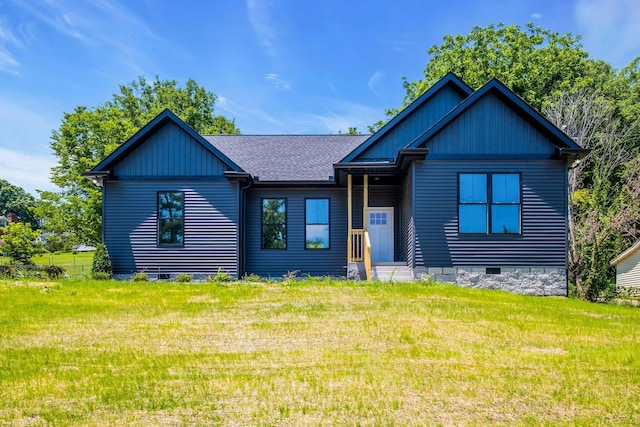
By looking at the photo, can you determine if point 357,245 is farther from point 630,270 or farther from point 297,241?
point 630,270

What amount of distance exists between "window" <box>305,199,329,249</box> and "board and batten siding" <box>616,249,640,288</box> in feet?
68.2

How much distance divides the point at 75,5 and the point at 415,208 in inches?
472

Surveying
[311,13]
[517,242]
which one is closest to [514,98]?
[517,242]

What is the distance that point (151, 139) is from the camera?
1706cm

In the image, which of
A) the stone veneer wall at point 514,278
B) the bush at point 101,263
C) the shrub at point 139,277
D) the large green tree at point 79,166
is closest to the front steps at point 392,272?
the stone veneer wall at point 514,278

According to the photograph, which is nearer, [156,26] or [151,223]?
[151,223]

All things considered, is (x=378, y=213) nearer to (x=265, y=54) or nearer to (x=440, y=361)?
(x=265, y=54)

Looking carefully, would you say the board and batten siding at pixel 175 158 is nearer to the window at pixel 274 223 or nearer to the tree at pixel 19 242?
the window at pixel 274 223

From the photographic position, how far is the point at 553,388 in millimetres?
5742

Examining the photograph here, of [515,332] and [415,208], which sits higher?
[415,208]

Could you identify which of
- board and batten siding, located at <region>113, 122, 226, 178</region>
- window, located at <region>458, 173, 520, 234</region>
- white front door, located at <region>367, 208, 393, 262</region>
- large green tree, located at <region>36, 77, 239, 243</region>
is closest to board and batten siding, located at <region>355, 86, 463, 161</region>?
white front door, located at <region>367, 208, 393, 262</region>

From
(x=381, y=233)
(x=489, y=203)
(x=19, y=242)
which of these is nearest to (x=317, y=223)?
(x=381, y=233)

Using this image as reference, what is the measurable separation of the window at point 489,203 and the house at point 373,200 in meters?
0.03

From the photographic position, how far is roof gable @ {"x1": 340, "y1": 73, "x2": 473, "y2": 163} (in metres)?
16.7
